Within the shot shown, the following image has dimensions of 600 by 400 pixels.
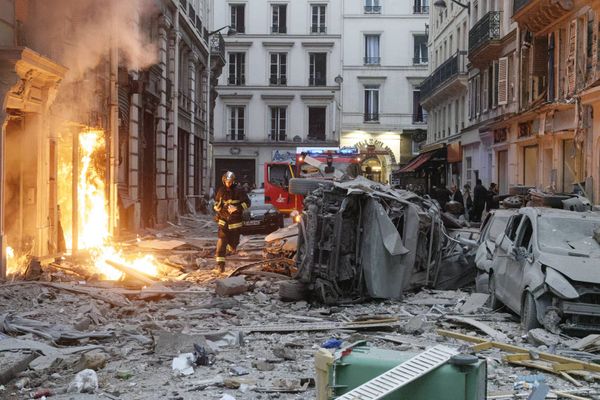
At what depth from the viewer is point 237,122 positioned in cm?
5703

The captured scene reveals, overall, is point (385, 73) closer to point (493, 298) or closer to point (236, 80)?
point (236, 80)

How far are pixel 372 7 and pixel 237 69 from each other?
37.0ft

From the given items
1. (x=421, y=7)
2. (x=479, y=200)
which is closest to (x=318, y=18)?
(x=421, y=7)

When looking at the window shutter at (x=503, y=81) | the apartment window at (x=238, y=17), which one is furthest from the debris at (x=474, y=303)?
the apartment window at (x=238, y=17)

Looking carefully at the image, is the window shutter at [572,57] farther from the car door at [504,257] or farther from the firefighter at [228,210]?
the car door at [504,257]

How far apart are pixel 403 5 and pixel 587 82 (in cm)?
3869

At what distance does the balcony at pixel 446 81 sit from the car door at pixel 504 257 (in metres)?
27.1

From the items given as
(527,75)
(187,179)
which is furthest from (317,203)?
(187,179)

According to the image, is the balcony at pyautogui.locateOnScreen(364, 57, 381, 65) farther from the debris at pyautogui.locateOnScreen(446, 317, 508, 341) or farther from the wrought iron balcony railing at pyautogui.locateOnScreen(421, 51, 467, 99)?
the debris at pyautogui.locateOnScreen(446, 317, 508, 341)

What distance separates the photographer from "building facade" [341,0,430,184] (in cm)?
5641

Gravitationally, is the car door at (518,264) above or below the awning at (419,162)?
below

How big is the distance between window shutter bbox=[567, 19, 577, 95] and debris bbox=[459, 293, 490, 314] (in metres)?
12.5

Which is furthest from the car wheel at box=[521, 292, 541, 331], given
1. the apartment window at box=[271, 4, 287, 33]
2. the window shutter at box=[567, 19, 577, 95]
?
the apartment window at box=[271, 4, 287, 33]

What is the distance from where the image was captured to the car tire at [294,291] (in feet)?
35.3
